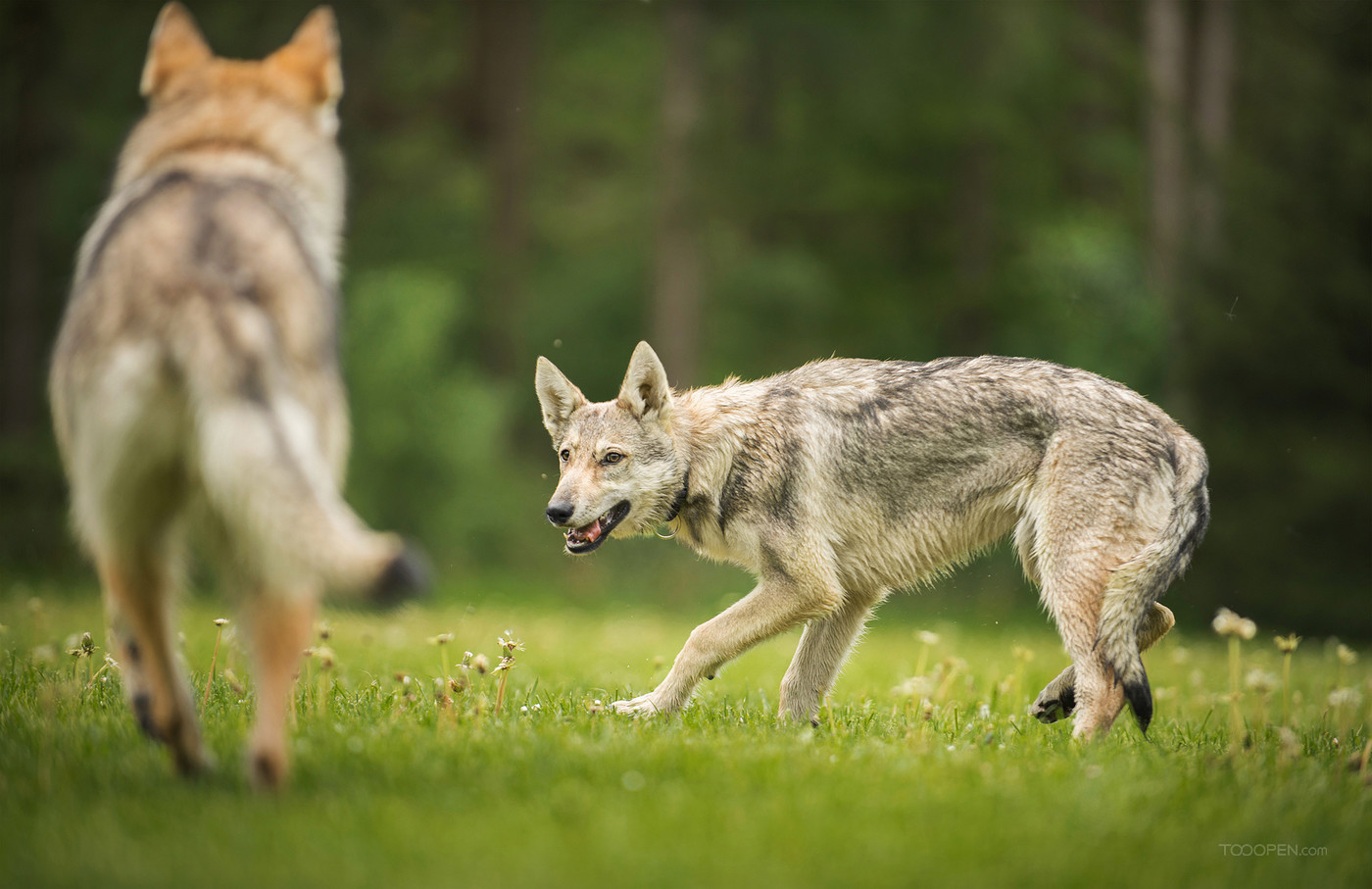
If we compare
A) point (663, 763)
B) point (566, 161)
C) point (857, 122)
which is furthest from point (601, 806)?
point (566, 161)

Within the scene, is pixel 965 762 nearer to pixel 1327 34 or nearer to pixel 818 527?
pixel 818 527

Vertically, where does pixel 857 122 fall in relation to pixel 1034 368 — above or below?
above

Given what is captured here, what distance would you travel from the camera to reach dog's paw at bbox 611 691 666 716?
197 inches

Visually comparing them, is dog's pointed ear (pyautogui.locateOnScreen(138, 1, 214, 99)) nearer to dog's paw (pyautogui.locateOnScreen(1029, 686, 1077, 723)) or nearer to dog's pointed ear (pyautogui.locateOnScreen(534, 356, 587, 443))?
dog's pointed ear (pyautogui.locateOnScreen(534, 356, 587, 443))

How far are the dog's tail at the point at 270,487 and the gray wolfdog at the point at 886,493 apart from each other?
2382 mm

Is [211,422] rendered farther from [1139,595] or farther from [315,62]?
[1139,595]

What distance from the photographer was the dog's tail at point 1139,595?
4.73 metres

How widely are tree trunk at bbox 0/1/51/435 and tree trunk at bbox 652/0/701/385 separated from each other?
32.7 ft

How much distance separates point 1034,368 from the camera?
5531mm

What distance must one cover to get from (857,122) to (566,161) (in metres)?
8.55

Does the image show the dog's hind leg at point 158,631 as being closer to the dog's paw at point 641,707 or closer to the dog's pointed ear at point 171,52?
the dog's paw at point 641,707

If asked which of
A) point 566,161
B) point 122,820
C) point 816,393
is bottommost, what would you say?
point 122,820

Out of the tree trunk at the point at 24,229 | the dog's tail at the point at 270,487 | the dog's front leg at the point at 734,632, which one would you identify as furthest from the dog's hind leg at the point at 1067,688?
the tree trunk at the point at 24,229

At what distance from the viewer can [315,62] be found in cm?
469
